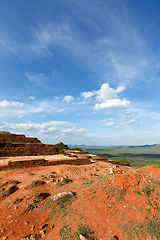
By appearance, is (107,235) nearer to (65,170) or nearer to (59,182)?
(59,182)

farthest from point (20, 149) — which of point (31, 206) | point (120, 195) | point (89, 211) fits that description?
point (120, 195)

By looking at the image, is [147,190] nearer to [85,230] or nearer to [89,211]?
[89,211]

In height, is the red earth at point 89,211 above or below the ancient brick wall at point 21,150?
below

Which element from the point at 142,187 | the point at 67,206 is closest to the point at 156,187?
the point at 142,187

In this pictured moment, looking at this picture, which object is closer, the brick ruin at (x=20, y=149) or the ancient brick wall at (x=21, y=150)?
the ancient brick wall at (x=21, y=150)

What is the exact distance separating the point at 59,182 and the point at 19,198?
7.76ft

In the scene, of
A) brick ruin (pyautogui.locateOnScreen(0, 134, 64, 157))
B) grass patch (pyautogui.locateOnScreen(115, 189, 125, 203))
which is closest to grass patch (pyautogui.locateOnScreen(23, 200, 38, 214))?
grass patch (pyautogui.locateOnScreen(115, 189, 125, 203))

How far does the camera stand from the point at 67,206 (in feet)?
15.4

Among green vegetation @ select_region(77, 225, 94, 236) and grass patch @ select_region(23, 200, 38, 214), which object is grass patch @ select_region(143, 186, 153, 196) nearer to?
green vegetation @ select_region(77, 225, 94, 236)

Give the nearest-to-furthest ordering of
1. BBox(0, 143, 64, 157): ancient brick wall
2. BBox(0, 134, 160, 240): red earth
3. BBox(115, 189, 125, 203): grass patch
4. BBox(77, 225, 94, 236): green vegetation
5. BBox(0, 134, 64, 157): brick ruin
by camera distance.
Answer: BBox(77, 225, 94, 236): green vegetation < BBox(0, 134, 160, 240): red earth < BBox(115, 189, 125, 203): grass patch < BBox(0, 143, 64, 157): ancient brick wall < BBox(0, 134, 64, 157): brick ruin

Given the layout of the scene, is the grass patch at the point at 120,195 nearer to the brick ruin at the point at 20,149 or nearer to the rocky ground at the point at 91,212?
the rocky ground at the point at 91,212

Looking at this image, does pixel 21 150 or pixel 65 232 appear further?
pixel 21 150

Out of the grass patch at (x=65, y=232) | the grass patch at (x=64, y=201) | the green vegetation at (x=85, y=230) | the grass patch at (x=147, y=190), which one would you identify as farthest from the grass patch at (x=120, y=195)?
the grass patch at (x=65, y=232)

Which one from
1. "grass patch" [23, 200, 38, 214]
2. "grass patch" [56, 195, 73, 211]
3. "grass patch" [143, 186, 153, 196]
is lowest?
"grass patch" [23, 200, 38, 214]
